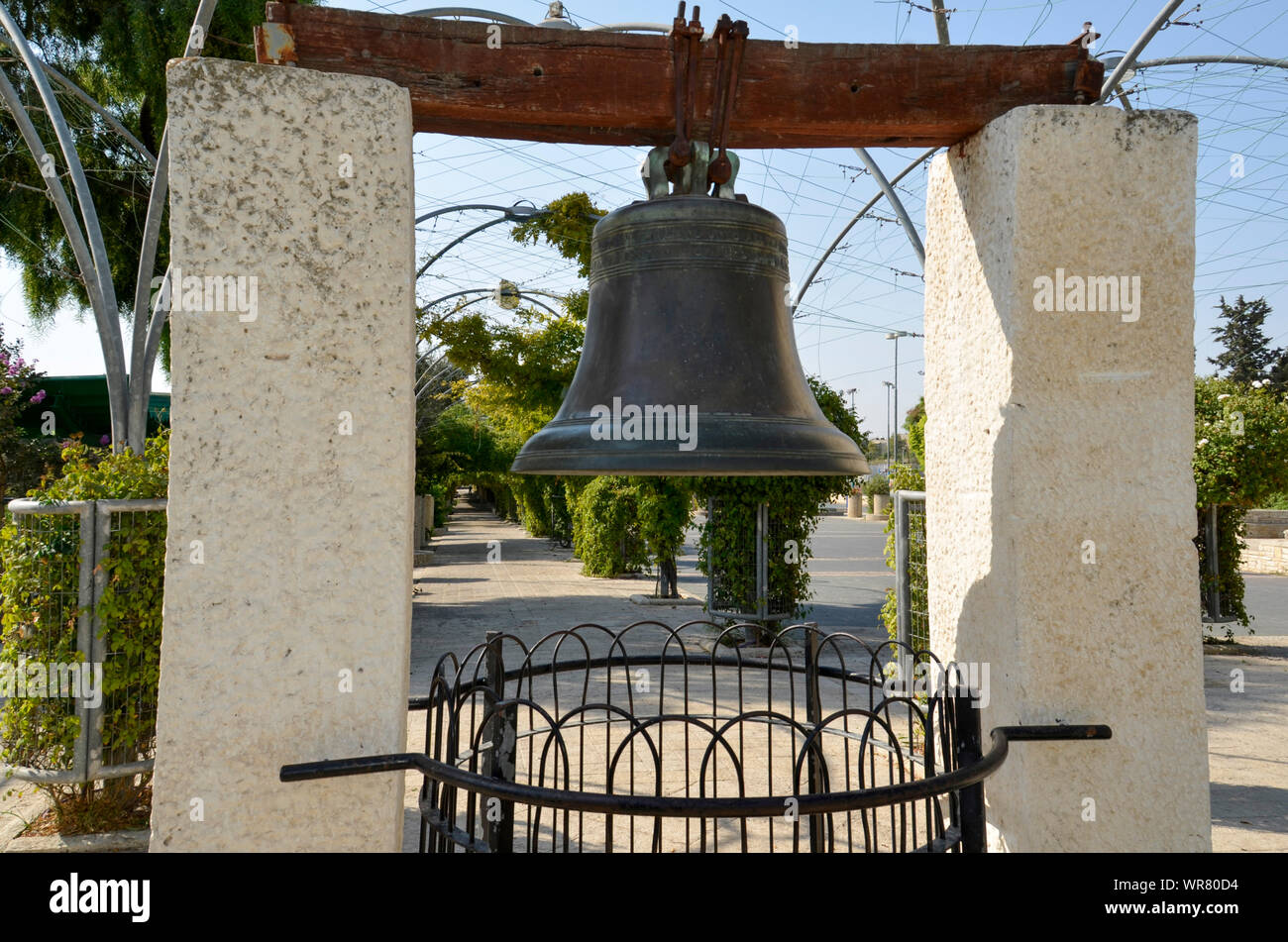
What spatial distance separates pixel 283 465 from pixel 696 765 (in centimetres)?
395

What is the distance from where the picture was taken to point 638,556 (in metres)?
16.7

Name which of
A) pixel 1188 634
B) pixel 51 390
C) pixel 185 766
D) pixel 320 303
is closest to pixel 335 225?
pixel 320 303

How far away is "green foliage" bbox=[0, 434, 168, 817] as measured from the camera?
409 centimetres

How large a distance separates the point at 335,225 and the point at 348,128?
262mm

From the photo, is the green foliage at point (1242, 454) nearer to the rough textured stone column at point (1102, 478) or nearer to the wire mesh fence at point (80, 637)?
the rough textured stone column at point (1102, 478)

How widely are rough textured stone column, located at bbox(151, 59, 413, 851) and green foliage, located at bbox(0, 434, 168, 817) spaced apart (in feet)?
8.88

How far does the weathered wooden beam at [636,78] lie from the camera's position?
2.16 meters

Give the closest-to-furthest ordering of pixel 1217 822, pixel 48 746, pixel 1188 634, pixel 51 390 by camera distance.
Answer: pixel 1188 634 < pixel 48 746 < pixel 1217 822 < pixel 51 390

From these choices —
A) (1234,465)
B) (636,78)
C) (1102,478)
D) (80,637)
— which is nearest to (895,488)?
(1102,478)

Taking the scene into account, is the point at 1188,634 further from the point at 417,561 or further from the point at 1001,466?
the point at 417,561

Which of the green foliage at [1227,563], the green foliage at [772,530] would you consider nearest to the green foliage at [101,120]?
the green foliage at [772,530]

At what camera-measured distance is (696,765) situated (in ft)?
17.1

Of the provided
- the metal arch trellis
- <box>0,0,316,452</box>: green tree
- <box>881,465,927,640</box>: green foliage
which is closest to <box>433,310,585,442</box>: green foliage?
<box>0,0,316,452</box>: green tree

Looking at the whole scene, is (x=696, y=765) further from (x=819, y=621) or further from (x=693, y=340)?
(x=819, y=621)
